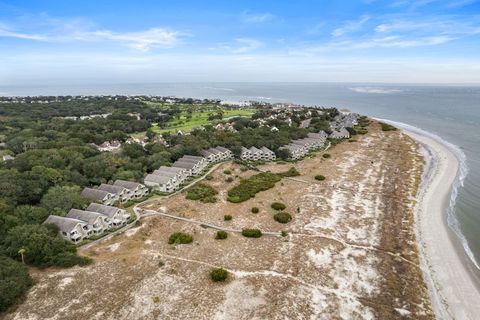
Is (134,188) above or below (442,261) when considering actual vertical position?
above

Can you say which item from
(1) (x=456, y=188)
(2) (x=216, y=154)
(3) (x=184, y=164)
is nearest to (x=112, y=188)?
(3) (x=184, y=164)

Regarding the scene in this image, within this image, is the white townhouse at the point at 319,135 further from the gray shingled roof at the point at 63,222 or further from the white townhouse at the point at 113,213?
the gray shingled roof at the point at 63,222

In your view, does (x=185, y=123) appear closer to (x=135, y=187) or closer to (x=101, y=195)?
Answer: (x=135, y=187)

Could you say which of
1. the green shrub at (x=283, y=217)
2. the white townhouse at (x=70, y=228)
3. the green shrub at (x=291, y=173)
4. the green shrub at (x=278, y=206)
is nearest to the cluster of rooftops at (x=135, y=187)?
the white townhouse at (x=70, y=228)

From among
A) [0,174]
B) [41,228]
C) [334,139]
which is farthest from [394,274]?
[334,139]

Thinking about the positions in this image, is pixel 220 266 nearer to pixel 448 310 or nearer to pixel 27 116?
pixel 448 310

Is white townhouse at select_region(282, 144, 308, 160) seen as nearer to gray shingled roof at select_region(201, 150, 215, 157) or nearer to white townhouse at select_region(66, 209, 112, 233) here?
gray shingled roof at select_region(201, 150, 215, 157)

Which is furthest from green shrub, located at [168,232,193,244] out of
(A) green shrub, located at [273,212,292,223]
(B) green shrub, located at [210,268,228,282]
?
(A) green shrub, located at [273,212,292,223]
